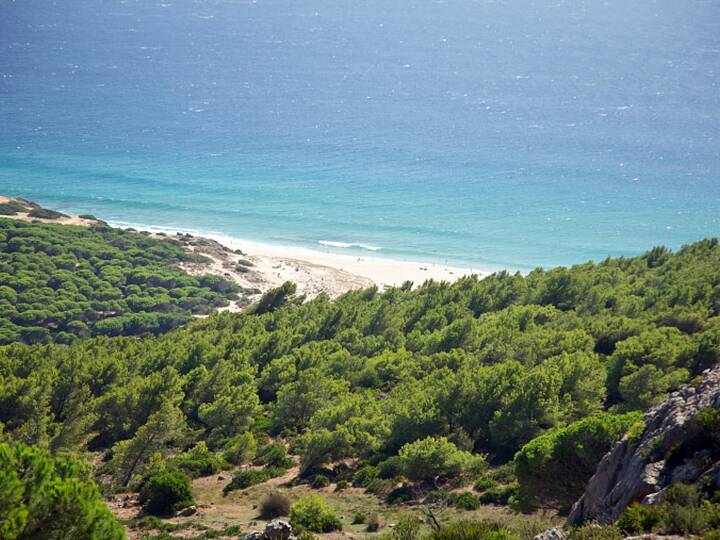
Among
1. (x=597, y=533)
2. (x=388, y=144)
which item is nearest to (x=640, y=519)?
(x=597, y=533)

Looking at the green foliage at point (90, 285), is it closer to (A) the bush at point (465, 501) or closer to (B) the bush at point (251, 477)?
(B) the bush at point (251, 477)

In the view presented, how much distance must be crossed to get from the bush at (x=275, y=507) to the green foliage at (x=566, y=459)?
8015mm

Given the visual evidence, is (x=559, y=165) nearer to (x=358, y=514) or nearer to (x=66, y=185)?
(x=66, y=185)

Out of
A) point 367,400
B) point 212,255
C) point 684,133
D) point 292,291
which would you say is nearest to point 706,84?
point 684,133

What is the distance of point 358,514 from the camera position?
2622 cm

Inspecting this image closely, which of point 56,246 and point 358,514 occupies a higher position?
point 56,246

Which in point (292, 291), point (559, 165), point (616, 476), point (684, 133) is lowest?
point (616, 476)

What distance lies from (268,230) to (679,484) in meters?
87.3

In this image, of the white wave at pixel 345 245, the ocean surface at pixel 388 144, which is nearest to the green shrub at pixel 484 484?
the ocean surface at pixel 388 144

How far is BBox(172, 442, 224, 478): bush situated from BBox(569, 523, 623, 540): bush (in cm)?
1984

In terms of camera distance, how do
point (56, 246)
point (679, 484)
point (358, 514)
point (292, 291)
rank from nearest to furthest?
point (679, 484) < point (358, 514) < point (292, 291) < point (56, 246)

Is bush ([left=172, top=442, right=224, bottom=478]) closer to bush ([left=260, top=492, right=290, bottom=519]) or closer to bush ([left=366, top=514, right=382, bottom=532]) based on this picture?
bush ([left=260, top=492, right=290, bottom=519])

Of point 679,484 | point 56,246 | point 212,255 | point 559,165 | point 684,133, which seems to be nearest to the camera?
point 679,484

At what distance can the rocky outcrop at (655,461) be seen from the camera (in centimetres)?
1591
